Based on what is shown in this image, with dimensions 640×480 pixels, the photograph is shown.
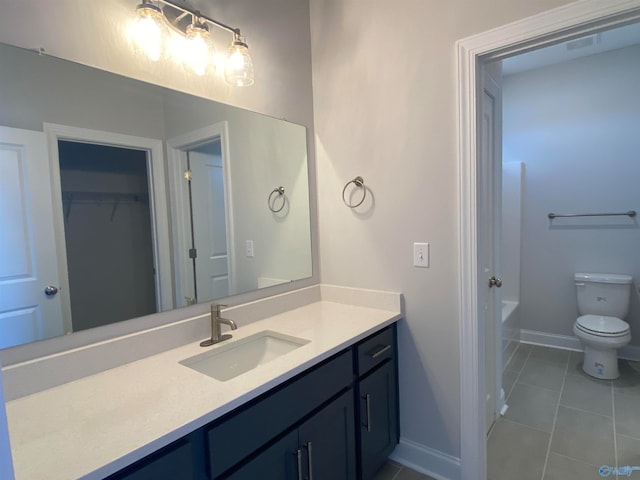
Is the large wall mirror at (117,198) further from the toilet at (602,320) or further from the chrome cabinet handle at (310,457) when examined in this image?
the toilet at (602,320)

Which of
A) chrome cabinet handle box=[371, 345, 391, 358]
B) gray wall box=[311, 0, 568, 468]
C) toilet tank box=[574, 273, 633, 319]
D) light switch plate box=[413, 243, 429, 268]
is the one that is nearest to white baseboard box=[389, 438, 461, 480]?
gray wall box=[311, 0, 568, 468]

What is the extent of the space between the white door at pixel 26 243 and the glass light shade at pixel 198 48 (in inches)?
25.9

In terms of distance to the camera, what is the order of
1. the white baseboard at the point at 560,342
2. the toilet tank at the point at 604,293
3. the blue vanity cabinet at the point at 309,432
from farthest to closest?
the white baseboard at the point at 560,342, the toilet tank at the point at 604,293, the blue vanity cabinet at the point at 309,432

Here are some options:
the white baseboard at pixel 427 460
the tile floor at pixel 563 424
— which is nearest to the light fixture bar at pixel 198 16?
the white baseboard at pixel 427 460

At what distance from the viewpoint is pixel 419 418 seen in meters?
1.79

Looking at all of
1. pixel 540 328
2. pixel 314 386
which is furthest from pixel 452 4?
pixel 540 328

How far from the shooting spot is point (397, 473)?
1.78 m

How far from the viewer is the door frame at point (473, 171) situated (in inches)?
51.9

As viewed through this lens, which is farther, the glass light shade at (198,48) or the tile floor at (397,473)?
the tile floor at (397,473)

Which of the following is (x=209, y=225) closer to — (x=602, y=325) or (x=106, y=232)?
(x=106, y=232)

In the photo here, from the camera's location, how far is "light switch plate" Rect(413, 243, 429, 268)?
169cm

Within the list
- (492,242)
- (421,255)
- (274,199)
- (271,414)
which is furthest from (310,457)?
(492,242)

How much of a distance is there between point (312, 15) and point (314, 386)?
77.7 inches

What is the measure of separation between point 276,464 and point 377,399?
0.67m
